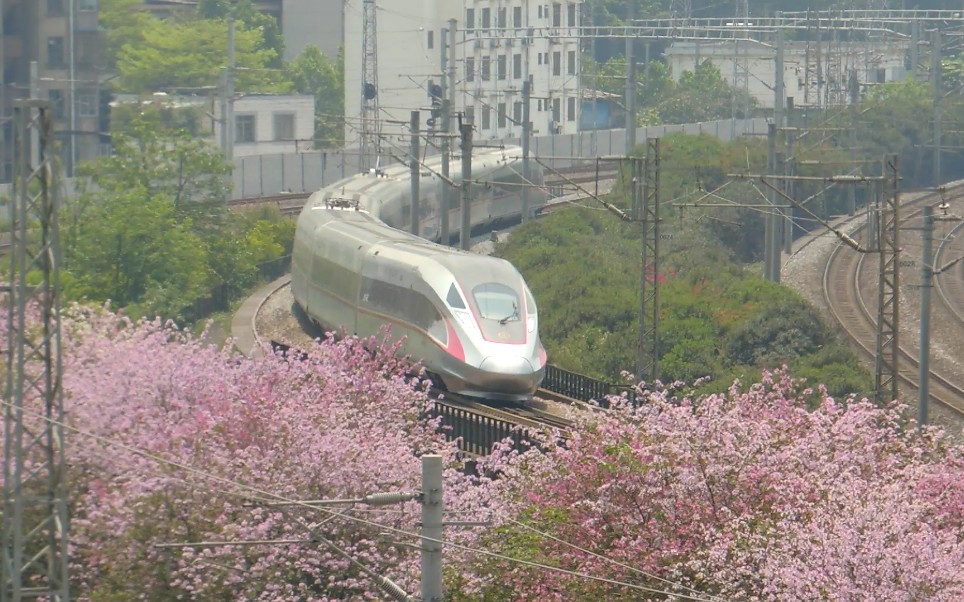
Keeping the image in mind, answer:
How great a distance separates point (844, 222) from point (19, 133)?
161 ft

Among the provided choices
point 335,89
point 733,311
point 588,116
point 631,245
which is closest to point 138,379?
point 733,311

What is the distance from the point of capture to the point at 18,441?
15984mm

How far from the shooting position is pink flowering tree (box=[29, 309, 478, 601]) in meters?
18.6

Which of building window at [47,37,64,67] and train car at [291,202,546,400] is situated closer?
train car at [291,202,546,400]

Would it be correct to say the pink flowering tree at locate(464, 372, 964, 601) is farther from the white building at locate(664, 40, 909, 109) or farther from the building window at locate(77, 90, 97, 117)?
the white building at locate(664, 40, 909, 109)

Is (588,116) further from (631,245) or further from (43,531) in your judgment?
(43,531)

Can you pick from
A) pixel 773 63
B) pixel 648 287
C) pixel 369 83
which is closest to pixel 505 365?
pixel 648 287

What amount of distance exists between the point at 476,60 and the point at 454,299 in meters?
61.3

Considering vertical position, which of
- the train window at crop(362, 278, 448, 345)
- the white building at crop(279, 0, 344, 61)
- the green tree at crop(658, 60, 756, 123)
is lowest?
the train window at crop(362, 278, 448, 345)

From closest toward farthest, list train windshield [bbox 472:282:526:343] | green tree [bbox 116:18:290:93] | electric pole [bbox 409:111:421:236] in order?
train windshield [bbox 472:282:526:343] < electric pole [bbox 409:111:421:236] < green tree [bbox 116:18:290:93]

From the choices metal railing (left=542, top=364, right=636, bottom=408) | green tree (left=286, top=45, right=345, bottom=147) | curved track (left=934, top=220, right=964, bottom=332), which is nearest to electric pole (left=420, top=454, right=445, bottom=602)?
A: metal railing (left=542, top=364, right=636, bottom=408)

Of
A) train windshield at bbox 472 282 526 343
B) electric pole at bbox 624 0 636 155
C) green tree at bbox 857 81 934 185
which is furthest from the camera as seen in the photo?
green tree at bbox 857 81 934 185

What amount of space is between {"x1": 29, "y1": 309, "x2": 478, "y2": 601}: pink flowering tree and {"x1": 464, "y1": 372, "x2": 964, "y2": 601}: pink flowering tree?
136 cm

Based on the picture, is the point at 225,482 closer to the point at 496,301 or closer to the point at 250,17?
the point at 496,301
